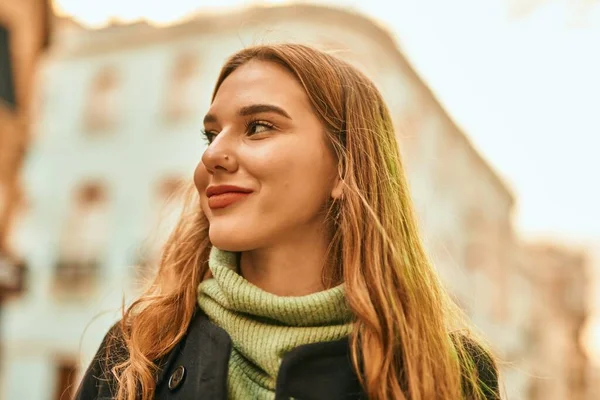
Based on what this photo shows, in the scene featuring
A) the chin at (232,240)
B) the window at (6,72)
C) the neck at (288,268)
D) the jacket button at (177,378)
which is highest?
the window at (6,72)

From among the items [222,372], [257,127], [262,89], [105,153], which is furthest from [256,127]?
[105,153]

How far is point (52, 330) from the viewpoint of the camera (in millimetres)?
16109

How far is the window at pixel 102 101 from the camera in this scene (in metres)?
17.3

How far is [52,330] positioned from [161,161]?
4654 mm

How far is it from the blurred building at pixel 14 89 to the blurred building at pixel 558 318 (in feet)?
81.8

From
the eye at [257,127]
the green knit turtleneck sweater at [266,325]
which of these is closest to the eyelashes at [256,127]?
the eye at [257,127]

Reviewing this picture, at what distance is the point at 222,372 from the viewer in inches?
69.8

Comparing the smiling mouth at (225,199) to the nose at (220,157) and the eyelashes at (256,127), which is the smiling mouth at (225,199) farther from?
the eyelashes at (256,127)

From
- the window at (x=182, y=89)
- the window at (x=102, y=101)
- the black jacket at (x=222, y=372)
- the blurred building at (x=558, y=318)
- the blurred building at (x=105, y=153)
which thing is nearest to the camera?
the black jacket at (x=222, y=372)

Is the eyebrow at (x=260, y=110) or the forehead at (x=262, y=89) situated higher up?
the forehead at (x=262, y=89)

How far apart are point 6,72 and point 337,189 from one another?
976cm

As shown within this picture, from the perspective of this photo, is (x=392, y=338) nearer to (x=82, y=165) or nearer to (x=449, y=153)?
(x=82, y=165)

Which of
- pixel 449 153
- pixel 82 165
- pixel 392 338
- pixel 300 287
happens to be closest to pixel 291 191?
pixel 300 287

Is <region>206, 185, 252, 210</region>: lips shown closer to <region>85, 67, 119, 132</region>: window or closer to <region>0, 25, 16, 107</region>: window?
<region>0, 25, 16, 107</region>: window
